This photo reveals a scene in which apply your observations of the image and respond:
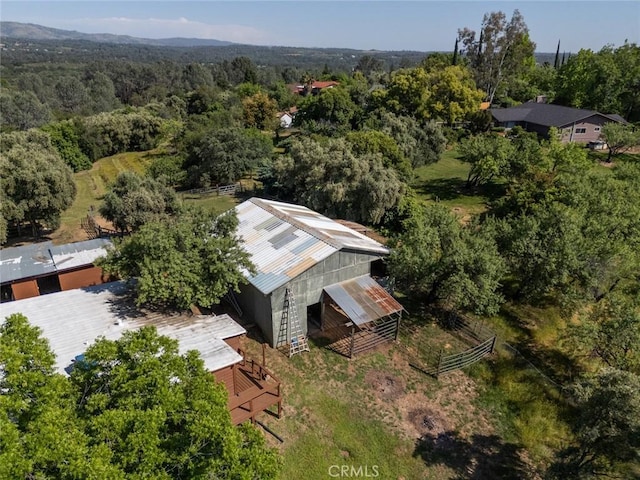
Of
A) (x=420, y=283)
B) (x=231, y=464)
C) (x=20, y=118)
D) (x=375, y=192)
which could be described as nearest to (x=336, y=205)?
(x=375, y=192)

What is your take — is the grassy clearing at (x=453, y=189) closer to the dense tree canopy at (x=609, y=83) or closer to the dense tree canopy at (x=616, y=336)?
the dense tree canopy at (x=616, y=336)

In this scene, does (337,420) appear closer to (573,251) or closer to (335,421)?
(335,421)

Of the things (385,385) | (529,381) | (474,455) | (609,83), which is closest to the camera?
(474,455)

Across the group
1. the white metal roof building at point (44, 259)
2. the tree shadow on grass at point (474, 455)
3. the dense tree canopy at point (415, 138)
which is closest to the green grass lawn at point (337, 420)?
the tree shadow on grass at point (474, 455)

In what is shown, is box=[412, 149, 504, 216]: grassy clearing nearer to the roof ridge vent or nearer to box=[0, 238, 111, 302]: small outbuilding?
the roof ridge vent

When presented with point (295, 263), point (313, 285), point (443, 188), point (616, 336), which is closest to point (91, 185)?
point (295, 263)

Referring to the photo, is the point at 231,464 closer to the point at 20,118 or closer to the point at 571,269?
the point at 571,269
